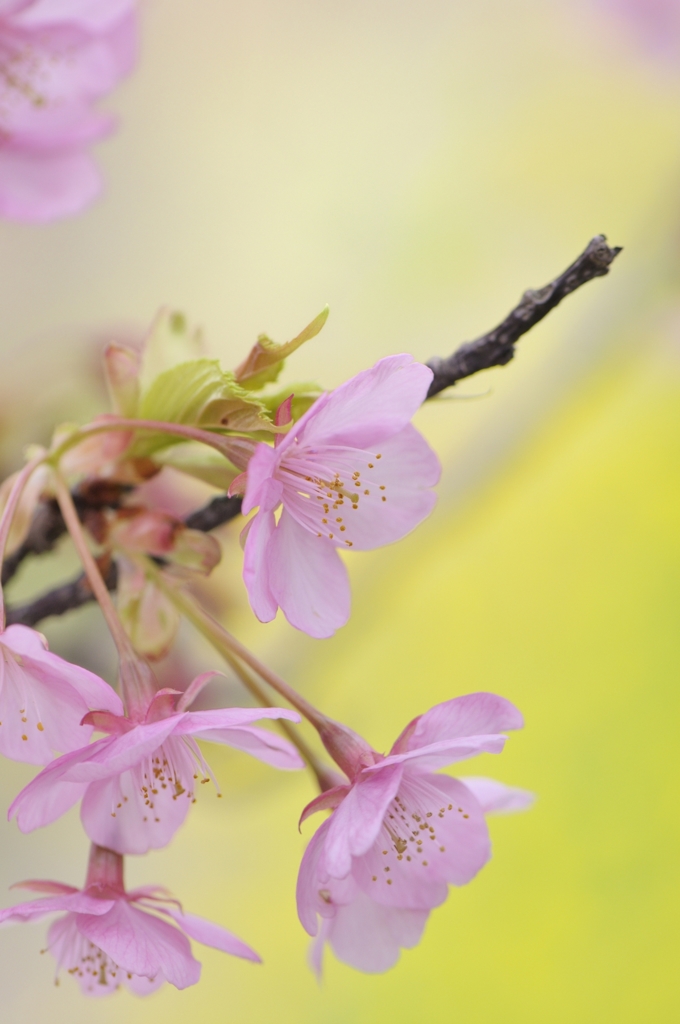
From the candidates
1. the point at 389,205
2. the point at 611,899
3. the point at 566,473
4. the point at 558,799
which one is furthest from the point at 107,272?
the point at 611,899

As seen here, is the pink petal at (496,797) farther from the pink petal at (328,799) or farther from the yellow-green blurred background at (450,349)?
the yellow-green blurred background at (450,349)

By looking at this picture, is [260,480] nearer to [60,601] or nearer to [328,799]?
[328,799]

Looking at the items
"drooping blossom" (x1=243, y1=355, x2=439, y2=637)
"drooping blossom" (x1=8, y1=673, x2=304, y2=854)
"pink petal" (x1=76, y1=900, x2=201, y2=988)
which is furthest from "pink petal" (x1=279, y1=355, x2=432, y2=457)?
"pink petal" (x1=76, y1=900, x2=201, y2=988)

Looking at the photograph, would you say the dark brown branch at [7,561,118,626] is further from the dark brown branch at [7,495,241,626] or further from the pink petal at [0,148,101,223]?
the pink petal at [0,148,101,223]

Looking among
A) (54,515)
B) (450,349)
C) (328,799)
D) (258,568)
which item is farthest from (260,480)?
(450,349)

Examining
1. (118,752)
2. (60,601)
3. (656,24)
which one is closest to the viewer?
(118,752)

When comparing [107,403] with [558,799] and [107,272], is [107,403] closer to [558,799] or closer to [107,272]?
[107,272]

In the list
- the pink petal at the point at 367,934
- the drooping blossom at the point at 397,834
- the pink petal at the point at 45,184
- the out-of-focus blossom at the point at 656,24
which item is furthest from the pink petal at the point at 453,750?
the out-of-focus blossom at the point at 656,24

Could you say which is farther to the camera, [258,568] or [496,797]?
[496,797]
